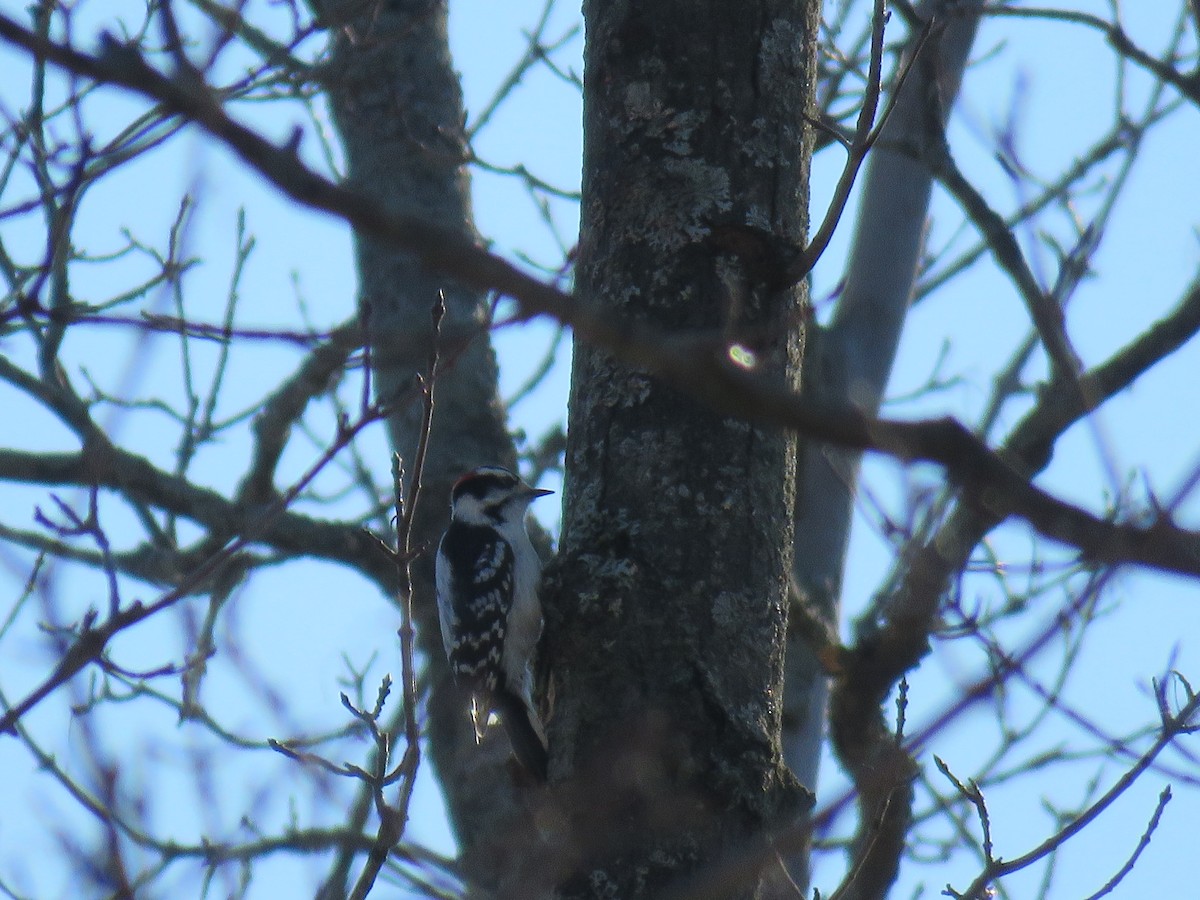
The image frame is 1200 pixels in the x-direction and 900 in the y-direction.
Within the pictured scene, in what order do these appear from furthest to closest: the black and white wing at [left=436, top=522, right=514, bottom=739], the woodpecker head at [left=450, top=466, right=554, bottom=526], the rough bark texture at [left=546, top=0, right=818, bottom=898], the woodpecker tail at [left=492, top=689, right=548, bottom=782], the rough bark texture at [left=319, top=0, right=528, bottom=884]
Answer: the woodpecker head at [left=450, top=466, right=554, bottom=526] < the rough bark texture at [left=319, top=0, right=528, bottom=884] < the black and white wing at [left=436, top=522, right=514, bottom=739] < the woodpecker tail at [left=492, top=689, right=548, bottom=782] < the rough bark texture at [left=546, top=0, right=818, bottom=898]

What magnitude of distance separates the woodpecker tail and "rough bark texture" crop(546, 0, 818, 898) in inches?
18.4

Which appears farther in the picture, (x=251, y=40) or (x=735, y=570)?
(x=251, y=40)

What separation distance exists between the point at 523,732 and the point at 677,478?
147 cm

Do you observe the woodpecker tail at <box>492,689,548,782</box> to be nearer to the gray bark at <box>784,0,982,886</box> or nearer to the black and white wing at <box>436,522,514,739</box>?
the black and white wing at <box>436,522,514,739</box>

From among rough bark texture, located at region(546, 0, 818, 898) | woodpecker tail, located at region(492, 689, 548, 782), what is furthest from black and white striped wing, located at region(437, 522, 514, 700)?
rough bark texture, located at region(546, 0, 818, 898)

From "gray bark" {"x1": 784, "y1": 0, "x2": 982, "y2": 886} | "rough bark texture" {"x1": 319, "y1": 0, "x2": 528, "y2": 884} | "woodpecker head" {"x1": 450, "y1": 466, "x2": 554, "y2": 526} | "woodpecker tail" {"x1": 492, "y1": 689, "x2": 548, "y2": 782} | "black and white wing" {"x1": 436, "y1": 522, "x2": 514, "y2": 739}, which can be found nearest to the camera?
"woodpecker tail" {"x1": 492, "y1": 689, "x2": 548, "y2": 782}

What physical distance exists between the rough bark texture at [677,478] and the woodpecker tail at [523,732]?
466 mm

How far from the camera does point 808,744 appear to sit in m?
5.47

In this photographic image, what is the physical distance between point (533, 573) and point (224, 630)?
2.04 metres

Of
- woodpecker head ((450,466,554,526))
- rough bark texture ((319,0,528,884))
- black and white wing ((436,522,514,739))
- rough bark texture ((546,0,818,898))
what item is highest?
rough bark texture ((319,0,528,884))

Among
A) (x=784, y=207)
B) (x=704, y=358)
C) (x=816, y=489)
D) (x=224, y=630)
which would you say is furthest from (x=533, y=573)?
(x=704, y=358)

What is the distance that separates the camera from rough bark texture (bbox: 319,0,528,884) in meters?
6.29

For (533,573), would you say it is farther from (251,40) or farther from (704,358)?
(704,358)

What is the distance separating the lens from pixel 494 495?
666 centimetres
